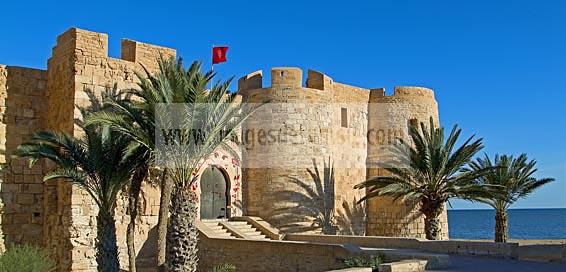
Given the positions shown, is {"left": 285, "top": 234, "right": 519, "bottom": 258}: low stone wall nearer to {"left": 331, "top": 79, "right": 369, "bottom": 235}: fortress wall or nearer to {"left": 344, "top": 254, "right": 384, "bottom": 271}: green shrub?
{"left": 344, "top": 254, "right": 384, "bottom": 271}: green shrub

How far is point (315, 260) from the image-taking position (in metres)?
Result: 13.1

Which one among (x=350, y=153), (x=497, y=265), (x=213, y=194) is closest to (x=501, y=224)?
(x=350, y=153)

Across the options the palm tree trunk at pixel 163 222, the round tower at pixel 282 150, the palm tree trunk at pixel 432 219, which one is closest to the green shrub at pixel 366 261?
the palm tree trunk at pixel 163 222

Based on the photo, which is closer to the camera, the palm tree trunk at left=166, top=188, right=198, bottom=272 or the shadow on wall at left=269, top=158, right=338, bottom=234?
the palm tree trunk at left=166, top=188, right=198, bottom=272

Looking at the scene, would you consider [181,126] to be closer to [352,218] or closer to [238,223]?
[238,223]

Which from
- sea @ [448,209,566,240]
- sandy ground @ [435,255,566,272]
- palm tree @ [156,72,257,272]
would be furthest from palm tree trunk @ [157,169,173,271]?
sea @ [448,209,566,240]

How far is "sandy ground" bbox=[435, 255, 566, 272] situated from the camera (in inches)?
428

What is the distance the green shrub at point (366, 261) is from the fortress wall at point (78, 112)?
615 cm

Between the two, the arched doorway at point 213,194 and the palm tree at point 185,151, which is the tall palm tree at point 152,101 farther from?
the arched doorway at point 213,194

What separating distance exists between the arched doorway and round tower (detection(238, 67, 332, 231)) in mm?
841

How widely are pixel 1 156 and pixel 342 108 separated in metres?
11.2

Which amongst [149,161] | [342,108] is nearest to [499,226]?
[342,108]

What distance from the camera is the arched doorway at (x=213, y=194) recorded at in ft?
59.4

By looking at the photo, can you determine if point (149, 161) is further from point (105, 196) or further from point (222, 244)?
point (222, 244)
